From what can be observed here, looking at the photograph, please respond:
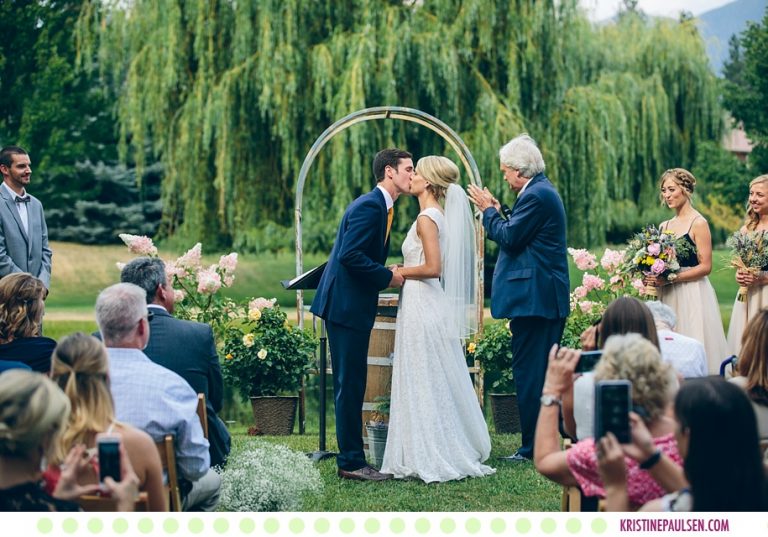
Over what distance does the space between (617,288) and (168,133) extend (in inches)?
366

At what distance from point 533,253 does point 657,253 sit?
0.97 meters

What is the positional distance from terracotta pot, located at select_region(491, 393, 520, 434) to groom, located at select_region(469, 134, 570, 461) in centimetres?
158

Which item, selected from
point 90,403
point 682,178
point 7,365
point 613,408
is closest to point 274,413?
point 682,178

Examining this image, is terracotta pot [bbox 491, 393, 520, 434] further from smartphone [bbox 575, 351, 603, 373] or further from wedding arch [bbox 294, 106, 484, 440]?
smartphone [bbox 575, 351, 603, 373]

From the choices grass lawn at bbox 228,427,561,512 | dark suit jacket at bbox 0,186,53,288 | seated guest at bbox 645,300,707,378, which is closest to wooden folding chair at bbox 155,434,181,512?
grass lawn at bbox 228,427,561,512

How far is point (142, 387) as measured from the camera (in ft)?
12.0

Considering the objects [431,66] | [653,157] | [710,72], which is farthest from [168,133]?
[710,72]

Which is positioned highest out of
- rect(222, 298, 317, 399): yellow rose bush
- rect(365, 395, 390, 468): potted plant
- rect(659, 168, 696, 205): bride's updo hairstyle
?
rect(659, 168, 696, 205): bride's updo hairstyle

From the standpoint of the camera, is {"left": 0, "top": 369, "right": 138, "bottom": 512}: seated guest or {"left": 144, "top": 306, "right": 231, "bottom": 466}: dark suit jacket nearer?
{"left": 0, "top": 369, "right": 138, "bottom": 512}: seated guest

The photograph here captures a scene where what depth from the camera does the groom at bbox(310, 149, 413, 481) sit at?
602 centimetres

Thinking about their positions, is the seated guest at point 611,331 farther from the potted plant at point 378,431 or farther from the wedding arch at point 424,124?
the wedding arch at point 424,124

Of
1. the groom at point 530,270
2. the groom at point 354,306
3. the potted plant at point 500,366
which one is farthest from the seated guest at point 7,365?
the potted plant at point 500,366

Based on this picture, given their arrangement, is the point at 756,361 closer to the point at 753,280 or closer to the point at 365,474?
the point at 365,474

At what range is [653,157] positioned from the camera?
18.2 meters
